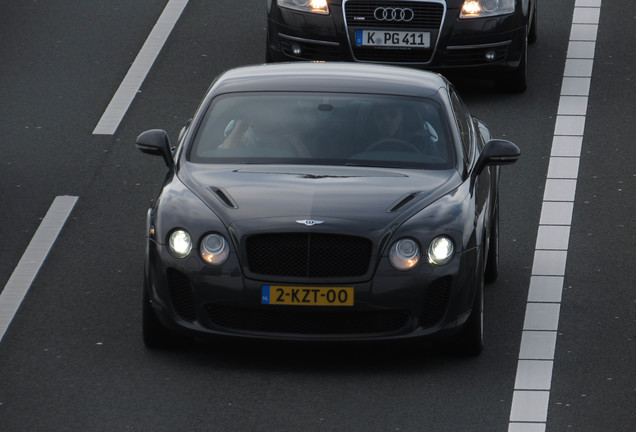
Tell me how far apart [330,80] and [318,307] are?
2244 mm

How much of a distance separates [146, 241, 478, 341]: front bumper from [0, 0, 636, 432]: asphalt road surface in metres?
0.24

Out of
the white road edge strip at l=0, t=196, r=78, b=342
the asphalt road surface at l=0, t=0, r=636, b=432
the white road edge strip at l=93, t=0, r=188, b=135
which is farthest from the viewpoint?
the white road edge strip at l=93, t=0, r=188, b=135

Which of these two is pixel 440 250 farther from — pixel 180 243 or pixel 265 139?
pixel 265 139

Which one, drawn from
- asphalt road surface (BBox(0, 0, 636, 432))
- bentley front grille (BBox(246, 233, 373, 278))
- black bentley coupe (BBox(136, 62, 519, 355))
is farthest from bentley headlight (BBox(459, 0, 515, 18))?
bentley front grille (BBox(246, 233, 373, 278))

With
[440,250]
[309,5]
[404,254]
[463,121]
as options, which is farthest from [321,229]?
[309,5]

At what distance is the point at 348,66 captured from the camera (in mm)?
Result: 12633

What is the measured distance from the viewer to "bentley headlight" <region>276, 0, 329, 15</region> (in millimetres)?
17594

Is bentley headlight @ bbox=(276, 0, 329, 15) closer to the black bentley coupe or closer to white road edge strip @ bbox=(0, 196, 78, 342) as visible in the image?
white road edge strip @ bbox=(0, 196, 78, 342)

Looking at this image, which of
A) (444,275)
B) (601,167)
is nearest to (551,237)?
(601,167)

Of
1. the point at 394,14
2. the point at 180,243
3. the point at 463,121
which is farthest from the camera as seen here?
the point at 394,14

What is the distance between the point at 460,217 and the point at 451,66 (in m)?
7.02

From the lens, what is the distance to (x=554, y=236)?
13758 millimetres

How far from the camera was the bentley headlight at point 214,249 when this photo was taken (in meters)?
10.5

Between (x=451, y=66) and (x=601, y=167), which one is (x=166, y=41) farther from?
(x=601, y=167)
